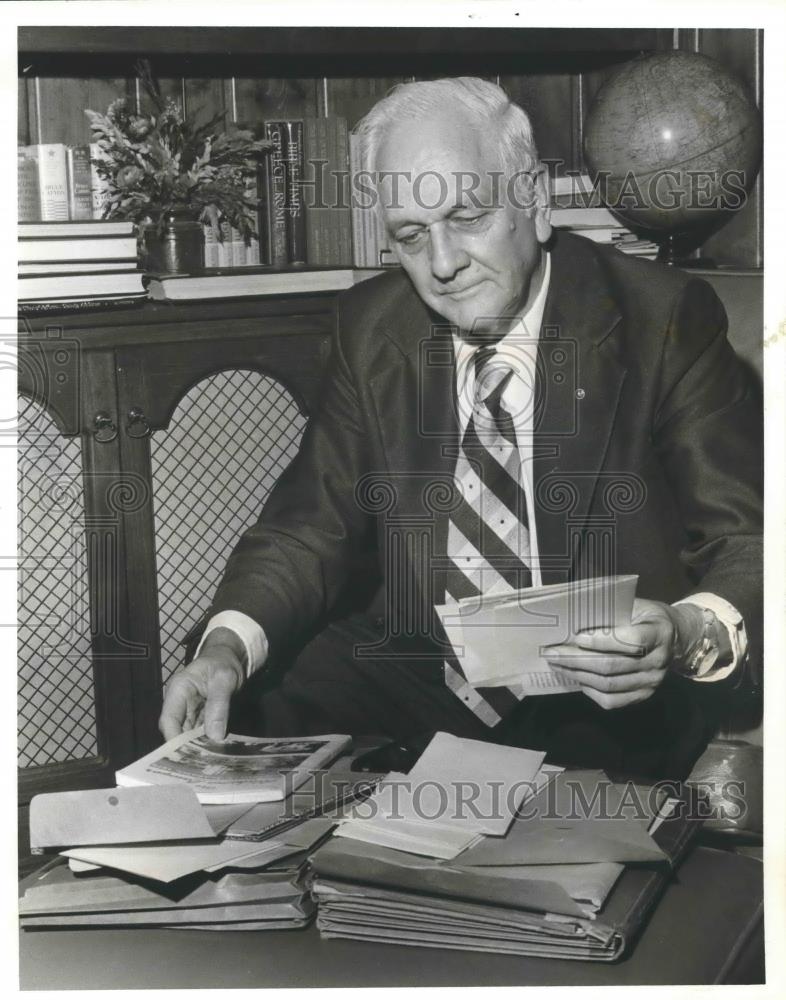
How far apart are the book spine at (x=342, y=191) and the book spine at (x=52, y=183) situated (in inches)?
18.3

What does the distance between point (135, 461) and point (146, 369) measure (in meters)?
0.16

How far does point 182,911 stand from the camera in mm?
1139

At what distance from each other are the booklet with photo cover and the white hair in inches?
32.3

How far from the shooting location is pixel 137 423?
1.95 m

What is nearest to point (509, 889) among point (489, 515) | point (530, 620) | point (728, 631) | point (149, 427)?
point (530, 620)

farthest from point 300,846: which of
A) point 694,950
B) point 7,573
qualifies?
point 7,573

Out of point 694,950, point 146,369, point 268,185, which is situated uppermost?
point 268,185

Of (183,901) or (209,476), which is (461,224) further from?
(183,901)

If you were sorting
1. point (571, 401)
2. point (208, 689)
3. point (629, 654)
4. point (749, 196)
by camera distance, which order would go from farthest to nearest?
point (749, 196), point (571, 401), point (208, 689), point (629, 654)

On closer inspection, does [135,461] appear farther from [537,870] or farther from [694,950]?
[694,950]

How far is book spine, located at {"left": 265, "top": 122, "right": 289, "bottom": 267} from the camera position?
1.98 metres

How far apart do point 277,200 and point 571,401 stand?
0.72 m

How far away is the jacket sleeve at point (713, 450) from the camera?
59.3 inches

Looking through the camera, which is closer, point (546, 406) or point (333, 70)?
point (546, 406)
